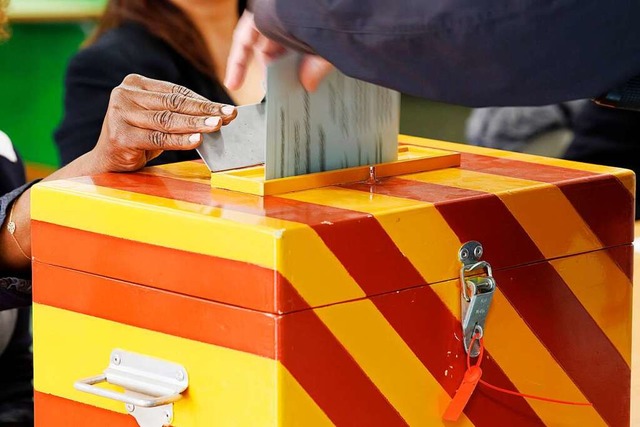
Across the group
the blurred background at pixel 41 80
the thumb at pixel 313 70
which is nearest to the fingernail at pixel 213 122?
the thumb at pixel 313 70

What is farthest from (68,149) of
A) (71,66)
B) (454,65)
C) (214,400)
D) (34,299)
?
(454,65)

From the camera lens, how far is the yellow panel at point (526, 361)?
1.23 metres

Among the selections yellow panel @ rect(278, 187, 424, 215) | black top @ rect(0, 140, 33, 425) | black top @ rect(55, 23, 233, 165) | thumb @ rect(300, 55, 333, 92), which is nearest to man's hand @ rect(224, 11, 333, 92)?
thumb @ rect(300, 55, 333, 92)

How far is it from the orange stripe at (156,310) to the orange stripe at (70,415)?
102 mm

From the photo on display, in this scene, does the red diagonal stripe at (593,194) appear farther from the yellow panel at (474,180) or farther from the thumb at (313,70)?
the thumb at (313,70)

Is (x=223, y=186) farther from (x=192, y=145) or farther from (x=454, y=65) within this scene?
(x=454, y=65)

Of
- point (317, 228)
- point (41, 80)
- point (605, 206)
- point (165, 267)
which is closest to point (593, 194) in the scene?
point (605, 206)

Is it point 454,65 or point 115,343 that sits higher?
point 454,65

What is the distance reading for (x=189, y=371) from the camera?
1137mm

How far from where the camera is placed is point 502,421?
4.14 feet

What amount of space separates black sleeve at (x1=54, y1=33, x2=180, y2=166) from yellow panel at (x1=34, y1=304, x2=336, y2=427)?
0.96 m

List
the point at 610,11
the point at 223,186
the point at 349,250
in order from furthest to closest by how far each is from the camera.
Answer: the point at 223,186 < the point at 349,250 < the point at 610,11

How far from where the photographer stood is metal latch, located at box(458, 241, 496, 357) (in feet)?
3.92

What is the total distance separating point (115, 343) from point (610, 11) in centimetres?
58
